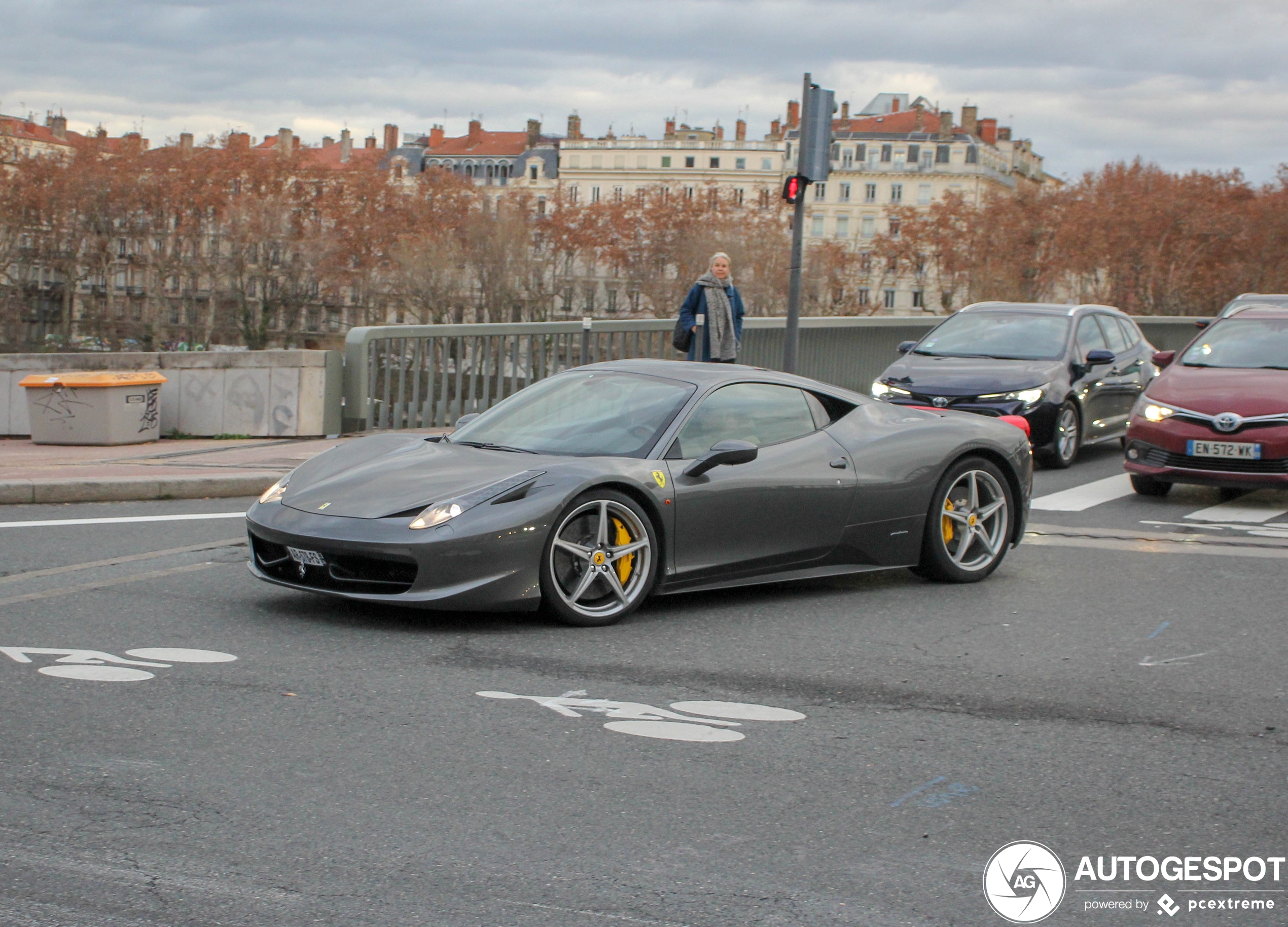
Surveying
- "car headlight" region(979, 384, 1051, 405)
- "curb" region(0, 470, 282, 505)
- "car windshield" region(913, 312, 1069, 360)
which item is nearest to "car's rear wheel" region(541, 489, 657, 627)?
"curb" region(0, 470, 282, 505)

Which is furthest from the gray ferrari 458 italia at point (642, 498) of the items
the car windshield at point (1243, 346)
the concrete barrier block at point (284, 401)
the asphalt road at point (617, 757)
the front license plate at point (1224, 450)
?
the concrete barrier block at point (284, 401)

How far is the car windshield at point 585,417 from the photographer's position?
703 centimetres

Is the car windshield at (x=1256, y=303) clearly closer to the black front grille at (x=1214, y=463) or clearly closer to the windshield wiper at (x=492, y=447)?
the black front grille at (x=1214, y=463)

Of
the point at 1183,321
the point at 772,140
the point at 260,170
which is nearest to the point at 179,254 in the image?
the point at 260,170

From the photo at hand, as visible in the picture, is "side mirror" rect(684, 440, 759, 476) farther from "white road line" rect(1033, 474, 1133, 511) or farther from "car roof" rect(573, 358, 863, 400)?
"white road line" rect(1033, 474, 1133, 511)

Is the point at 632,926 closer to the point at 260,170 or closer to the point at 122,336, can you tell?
the point at 260,170

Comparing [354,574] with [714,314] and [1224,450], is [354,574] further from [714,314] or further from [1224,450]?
[714,314]

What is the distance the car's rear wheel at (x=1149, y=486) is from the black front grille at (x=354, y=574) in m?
7.44

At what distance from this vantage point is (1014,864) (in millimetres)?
3732

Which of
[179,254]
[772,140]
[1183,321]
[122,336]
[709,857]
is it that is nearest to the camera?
[709,857]

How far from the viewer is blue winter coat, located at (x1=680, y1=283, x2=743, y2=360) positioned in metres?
14.4

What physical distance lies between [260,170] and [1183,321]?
78768mm

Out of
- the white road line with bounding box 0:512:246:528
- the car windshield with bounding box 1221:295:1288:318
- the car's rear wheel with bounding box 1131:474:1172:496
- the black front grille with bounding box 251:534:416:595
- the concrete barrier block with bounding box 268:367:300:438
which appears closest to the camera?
the black front grille with bounding box 251:534:416:595

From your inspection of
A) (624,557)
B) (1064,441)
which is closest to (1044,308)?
(1064,441)
